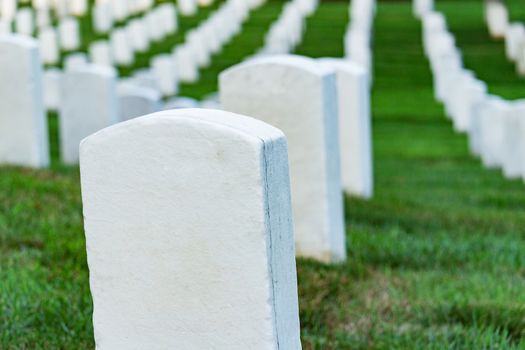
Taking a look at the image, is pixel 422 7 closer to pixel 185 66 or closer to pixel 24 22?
pixel 24 22

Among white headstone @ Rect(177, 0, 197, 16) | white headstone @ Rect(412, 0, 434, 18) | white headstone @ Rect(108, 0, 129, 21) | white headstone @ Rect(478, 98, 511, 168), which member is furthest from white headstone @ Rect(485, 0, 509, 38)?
white headstone @ Rect(478, 98, 511, 168)

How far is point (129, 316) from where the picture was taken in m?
3.45

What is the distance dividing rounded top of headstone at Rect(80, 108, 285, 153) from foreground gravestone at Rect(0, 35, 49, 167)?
561cm

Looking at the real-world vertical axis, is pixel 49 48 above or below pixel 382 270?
below

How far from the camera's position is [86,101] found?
1091 cm

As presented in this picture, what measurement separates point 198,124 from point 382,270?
9.60ft

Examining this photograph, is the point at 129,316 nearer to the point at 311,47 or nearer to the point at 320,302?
the point at 320,302

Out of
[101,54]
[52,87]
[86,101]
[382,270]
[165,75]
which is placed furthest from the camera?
[101,54]

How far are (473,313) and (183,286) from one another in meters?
1.90

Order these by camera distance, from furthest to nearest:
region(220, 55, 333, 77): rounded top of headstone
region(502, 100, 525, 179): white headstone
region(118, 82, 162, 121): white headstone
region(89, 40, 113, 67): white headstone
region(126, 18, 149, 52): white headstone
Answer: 1. region(126, 18, 149, 52): white headstone
2. region(89, 40, 113, 67): white headstone
3. region(118, 82, 162, 121): white headstone
4. region(502, 100, 525, 179): white headstone
5. region(220, 55, 333, 77): rounded top of headstone

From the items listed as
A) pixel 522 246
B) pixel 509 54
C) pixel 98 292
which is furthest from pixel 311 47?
pixel 98 292

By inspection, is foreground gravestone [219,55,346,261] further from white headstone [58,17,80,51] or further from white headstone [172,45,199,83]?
white headstone [58,17,80,51]

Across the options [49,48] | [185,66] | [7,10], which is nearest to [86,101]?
[185,66]

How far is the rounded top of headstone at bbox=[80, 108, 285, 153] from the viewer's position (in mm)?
3197
